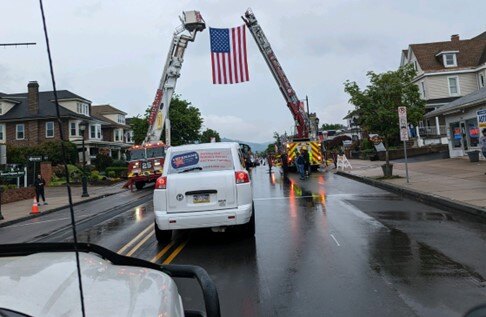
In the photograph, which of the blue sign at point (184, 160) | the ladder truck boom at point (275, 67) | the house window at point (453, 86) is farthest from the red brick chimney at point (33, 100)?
the house window at point (453, 86)

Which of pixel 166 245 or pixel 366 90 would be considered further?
pixel 366 90

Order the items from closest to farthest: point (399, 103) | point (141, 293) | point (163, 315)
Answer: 1. point (163, 315)
2. point (141, 293)
3. point (399, 103)

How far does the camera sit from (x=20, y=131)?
44.5 metres

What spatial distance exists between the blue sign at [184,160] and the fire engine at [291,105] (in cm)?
2094

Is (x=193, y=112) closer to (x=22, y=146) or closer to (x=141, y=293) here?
(x=22, y=146)

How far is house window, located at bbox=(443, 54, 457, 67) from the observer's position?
43656 mm

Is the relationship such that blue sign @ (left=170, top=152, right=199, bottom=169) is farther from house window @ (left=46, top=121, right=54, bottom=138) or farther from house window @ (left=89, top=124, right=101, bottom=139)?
house window @ (left=89, top=124, right=101, bottom=139)

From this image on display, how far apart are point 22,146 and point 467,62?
47.3m

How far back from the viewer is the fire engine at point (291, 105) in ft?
89.8

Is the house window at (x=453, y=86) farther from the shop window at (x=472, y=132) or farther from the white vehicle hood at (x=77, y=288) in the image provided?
the white vehicle hood at (x=77, y=288)

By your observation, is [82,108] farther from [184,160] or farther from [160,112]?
[184,160]

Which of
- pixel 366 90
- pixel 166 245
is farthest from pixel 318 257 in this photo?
pixel 366 90

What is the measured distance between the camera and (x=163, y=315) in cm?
201

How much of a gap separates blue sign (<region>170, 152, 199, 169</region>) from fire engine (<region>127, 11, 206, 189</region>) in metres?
17.9
